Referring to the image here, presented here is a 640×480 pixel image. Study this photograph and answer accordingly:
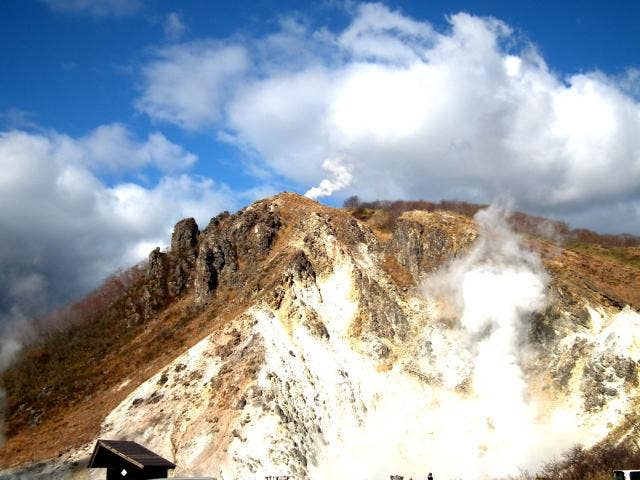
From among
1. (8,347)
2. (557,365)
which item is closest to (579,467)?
(557,365)

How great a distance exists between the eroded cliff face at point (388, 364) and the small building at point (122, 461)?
63.2 ft

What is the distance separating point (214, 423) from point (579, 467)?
94.2 ft

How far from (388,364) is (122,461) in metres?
34.6

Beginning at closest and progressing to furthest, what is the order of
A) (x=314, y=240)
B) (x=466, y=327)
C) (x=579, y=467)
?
1. (x=579, y=467)
2. (x=466, y=327)
3. (x=314, y=240)

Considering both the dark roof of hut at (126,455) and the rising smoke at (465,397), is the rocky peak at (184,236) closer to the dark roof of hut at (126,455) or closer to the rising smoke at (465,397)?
the rising smoke at (465,397)

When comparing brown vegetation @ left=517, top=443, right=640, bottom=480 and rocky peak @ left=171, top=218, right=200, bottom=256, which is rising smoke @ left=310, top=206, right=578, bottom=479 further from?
rocky peak @ left=171, top=218, right=200, bottom=256

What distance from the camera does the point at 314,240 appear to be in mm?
70750

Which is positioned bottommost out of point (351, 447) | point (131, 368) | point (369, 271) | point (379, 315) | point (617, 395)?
point (351, 447)

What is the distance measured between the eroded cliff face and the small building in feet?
63.2

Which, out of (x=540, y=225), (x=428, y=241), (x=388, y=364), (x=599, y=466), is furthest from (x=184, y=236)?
(x=540, y=225)

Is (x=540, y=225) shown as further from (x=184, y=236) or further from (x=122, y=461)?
(x=122, y=461)

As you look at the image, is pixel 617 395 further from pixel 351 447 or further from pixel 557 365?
pixel 351 447

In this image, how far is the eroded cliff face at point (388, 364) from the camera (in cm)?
4831

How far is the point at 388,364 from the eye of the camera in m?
57.9
